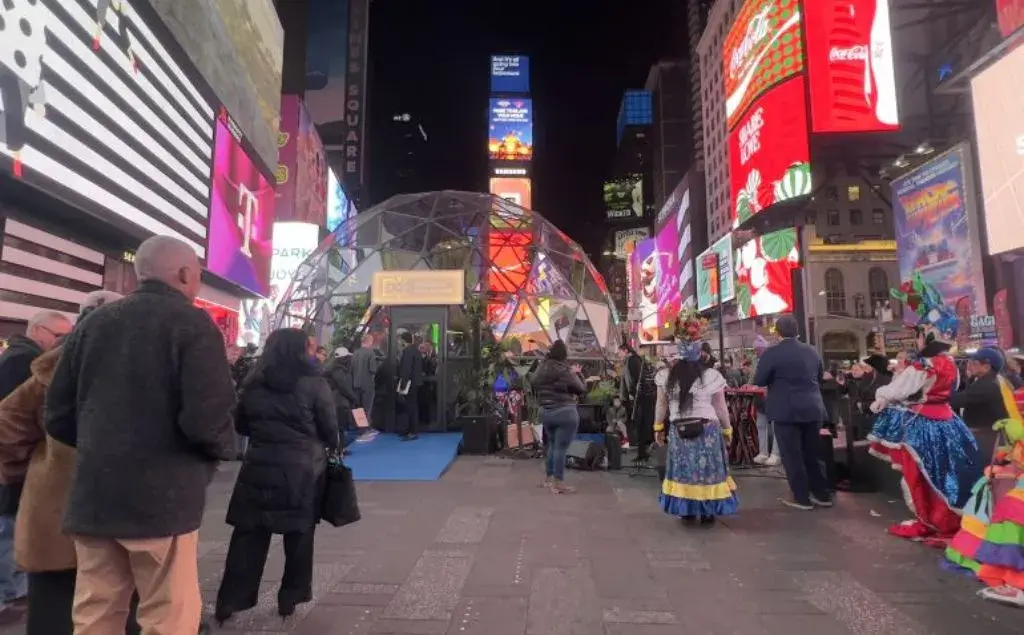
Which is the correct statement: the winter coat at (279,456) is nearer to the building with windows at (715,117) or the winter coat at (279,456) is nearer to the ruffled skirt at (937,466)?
the ruffled skirt at (937,466)

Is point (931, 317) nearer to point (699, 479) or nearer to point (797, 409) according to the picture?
point (797, 409)

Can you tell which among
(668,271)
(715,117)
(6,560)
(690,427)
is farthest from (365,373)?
(715,117)

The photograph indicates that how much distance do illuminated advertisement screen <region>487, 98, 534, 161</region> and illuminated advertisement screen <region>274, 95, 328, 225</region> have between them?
2789 centimetres

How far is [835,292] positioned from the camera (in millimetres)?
41844

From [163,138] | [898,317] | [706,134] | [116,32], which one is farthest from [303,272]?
[706,134]

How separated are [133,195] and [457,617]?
27.6 feet

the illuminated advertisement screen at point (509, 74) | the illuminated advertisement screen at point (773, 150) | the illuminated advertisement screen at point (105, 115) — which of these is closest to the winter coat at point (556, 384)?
the illuminated advertisement screen at point (105, 115)

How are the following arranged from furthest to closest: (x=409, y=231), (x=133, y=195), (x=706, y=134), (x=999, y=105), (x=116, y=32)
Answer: (x=706, y=134)
(x=409, y=231)
(x=999, y=105)
(x=133, y=195)
(x=116, y=32)

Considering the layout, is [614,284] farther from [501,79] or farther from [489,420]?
[489,420]

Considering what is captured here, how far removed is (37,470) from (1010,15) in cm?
2146

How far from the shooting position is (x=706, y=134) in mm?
66625

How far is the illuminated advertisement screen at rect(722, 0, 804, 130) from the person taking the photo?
30469 millimetres

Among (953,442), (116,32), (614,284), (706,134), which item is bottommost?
(953,442)

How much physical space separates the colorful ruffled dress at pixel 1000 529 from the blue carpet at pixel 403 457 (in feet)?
18.7
